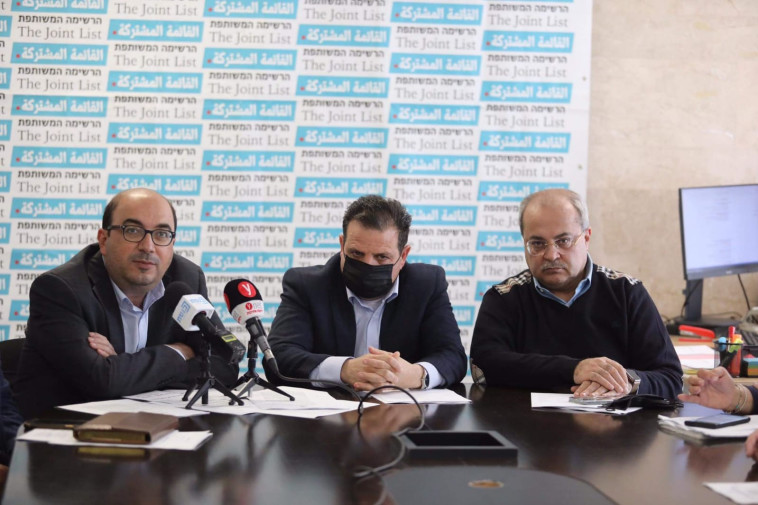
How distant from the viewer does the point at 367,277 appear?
116 inches

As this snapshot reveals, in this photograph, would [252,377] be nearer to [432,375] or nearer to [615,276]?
[432,375]

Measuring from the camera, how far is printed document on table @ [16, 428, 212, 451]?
5.64 ft

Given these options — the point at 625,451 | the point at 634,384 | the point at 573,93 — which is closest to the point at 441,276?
the point at 634,384

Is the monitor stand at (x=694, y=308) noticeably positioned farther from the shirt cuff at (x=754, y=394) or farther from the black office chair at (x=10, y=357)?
the black office chair at (x=10, y=357)

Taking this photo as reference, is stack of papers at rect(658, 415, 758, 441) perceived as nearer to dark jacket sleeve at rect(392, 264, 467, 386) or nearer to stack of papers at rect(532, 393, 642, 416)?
stack of papers at rect(532, 393, 642, 416)

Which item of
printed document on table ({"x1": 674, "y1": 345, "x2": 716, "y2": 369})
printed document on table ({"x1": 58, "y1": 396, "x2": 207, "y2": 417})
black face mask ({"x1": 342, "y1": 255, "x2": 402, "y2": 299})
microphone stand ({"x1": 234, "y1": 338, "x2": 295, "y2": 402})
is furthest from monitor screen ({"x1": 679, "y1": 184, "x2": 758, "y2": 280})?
printed document on table ({"x1": 58, "y1": 396, "x2": 207, "y2": 417})

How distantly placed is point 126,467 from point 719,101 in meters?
4.19

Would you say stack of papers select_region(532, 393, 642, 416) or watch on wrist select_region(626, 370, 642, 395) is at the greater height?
watch on wrist select_region(626, 370, 642, 395)

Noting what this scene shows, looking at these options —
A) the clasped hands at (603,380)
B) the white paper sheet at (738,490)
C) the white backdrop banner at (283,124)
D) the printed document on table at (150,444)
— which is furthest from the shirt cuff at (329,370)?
the white backdrop banner at (283,124)

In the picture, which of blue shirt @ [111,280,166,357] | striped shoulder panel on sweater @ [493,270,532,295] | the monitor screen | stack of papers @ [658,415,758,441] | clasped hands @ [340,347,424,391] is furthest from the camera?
the monitor screen

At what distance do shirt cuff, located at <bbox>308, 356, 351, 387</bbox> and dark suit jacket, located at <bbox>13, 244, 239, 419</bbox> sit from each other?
28 centimetres

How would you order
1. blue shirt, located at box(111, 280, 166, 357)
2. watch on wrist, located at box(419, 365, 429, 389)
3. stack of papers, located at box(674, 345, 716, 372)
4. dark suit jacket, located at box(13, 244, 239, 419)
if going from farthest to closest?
1. stack of papers, located at box(674, 345, 716, 372)
2. blue shirt, located at box(111, 280, 166, 357)
3. watch on wrist, located at box(419, 365, 429, 389)
4. dark suit jacket, located at box(13, 244, 239, 419)

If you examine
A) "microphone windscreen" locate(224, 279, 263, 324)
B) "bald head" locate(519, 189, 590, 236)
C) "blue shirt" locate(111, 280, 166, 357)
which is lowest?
"blue shirt" locate(111, 280, 166, 357)

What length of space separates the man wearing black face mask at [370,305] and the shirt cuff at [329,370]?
0.20ft
